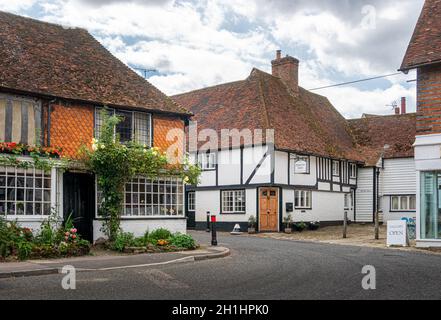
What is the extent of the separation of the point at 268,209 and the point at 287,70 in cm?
1091

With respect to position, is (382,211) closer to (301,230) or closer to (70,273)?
(301,230)

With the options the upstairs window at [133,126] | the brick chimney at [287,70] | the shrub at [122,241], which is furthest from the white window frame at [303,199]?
the shrub at [122,241]

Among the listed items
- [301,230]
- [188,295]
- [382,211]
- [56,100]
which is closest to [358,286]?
[188,295]

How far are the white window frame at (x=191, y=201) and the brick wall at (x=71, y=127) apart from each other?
15123mm

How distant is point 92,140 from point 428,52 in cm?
1205

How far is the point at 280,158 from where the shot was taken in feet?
99.2

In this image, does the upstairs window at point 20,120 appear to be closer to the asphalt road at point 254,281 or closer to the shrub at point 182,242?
the shrub at point 182,242

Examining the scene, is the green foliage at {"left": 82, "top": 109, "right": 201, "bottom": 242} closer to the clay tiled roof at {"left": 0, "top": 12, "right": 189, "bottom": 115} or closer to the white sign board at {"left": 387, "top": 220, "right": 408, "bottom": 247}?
the clay tiled roof at {"left": 0, "top": 12, "right": 189, "bottom": 115}

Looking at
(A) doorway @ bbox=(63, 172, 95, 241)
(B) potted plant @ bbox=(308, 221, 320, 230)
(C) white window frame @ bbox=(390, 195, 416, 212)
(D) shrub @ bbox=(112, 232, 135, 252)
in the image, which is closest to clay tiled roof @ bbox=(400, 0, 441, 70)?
(D) shrub @ bbox=(112, 232, 135, 252)

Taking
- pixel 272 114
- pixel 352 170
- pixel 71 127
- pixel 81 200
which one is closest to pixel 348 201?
pixel 352 170

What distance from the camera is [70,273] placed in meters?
11.9

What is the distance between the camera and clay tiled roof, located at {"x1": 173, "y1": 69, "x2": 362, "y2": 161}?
31350mm

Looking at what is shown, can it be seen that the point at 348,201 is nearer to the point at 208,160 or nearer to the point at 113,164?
the point at 208,160

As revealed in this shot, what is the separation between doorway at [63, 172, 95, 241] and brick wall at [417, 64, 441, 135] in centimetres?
1172
